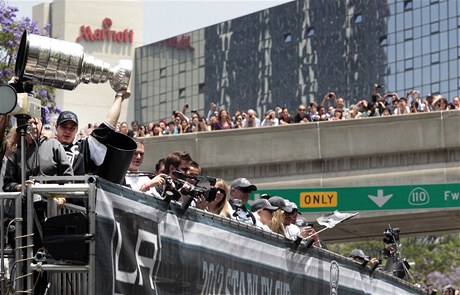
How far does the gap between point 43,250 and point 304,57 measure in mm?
99642

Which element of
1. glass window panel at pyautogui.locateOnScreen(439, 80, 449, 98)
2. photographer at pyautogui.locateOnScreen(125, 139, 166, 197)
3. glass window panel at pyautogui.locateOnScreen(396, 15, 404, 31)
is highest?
glass window panel at pyautogui.locateOnScreen(396, 15, 404, 31)

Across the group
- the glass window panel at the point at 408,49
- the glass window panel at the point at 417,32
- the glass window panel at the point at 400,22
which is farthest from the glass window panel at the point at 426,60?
the glass window panel at the point at 400,22

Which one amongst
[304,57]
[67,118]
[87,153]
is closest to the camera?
[87,153]

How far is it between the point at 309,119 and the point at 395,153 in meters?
2.53

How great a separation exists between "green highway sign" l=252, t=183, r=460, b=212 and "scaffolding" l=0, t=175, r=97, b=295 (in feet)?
74.0

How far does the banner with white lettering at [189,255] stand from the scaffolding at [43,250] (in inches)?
3.5

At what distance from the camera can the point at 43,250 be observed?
9.51m

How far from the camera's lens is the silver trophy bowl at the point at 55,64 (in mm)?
9844

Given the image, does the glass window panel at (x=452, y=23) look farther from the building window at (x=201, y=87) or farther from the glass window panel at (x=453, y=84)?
the building window at (x=201, y=87)

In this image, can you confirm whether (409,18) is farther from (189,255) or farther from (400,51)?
(189,255)

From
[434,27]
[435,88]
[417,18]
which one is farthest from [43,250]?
[417,18]

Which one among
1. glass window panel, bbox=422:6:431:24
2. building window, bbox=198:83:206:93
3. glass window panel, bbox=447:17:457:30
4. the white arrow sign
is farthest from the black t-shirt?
building window, bbox=198:83:206:93

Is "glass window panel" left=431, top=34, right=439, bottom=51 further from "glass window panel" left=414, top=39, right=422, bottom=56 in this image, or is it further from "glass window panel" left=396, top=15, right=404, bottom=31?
"glass window panel" left=396, top=15, right=404, bottom=31

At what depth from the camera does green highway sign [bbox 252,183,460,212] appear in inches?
1262
